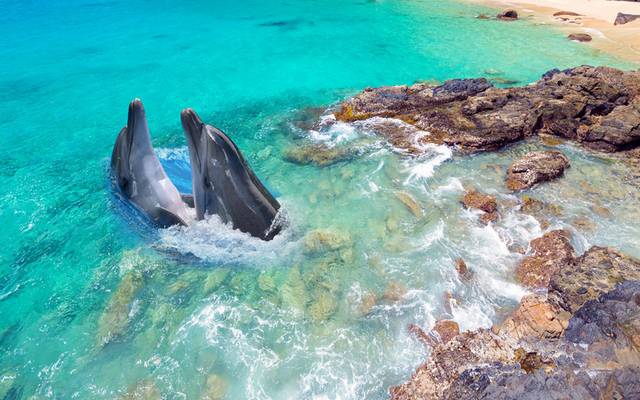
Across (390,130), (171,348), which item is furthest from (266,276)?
(390,130)

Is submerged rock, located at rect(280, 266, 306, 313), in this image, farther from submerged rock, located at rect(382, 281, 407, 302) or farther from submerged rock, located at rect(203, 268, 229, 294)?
submerged rock, located at rect(382, 281, 407, 302)

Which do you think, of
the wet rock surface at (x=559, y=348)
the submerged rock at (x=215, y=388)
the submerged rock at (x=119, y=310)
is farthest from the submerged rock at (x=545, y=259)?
the submerged rock at (x=119, y=310)

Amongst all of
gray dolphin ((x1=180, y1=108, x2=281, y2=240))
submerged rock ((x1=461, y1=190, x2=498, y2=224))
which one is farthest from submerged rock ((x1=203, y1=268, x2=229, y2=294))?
submerged rock ((x1=461, y1=190, x2=498, y2=224))

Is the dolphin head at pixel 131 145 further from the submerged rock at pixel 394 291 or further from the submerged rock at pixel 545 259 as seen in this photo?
the submerged rock at pixel 545 259

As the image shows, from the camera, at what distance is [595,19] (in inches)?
1169

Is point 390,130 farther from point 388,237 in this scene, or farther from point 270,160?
point 388,237

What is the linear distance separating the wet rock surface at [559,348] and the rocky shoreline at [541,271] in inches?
0.6

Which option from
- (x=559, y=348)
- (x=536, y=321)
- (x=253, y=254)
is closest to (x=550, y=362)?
(x=559, y=348)

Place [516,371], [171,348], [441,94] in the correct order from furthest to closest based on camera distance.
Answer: [441,94]
[171,348]
[516,371]

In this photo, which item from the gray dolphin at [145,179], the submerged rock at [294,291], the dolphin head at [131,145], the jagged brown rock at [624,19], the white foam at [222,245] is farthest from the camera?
the jagged brown rock at [624,19]

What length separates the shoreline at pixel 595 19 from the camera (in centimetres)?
2306

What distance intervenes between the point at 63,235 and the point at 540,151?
12617mm

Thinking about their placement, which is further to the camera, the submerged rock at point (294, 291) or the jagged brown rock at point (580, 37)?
the jagged brown rock at point (580, 37)

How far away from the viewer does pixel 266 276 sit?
25.7 feet
